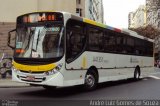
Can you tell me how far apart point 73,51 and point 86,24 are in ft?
5.98

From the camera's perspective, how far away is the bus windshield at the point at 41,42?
14.3 m

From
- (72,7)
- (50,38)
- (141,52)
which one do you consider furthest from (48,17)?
(72,7)

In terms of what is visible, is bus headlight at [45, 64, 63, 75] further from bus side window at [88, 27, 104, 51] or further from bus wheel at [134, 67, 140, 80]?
bus wheel at [134, 67, 140, 80]

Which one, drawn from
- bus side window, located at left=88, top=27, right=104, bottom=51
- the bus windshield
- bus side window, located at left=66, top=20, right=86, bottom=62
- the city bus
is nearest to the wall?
the city bus

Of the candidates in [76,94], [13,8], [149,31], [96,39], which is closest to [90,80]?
[76,94]

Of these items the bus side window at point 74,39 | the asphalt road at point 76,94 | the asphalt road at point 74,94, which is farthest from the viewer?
the bus side window at point 74,39

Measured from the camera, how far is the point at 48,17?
1482cm

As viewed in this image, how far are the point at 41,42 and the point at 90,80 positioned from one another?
11.3 feet

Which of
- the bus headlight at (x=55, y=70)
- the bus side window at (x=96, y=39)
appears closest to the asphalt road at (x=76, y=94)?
the bus headlight at (x=55, y=70)

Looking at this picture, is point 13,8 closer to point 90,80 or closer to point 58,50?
point 90,80

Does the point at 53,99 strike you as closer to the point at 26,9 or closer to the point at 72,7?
the point at 26,9

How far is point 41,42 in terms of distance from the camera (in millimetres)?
14367

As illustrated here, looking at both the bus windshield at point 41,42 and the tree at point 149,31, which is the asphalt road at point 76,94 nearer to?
the bus windshield at point 41,42

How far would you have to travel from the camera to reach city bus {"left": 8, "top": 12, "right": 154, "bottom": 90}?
1421 centimetres
